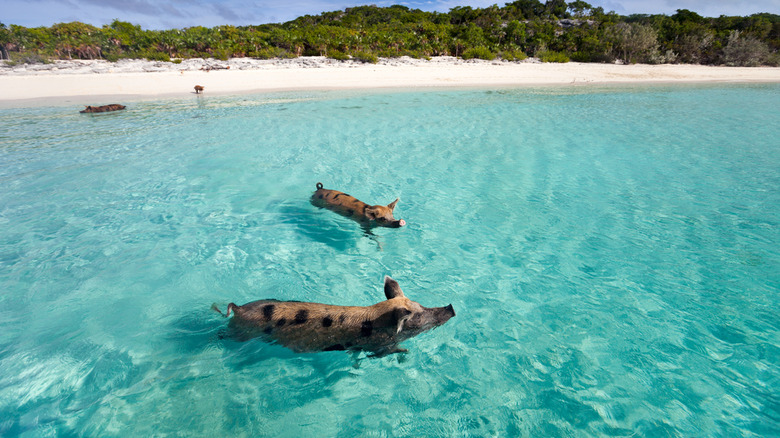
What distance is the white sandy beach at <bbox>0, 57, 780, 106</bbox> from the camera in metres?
25.0

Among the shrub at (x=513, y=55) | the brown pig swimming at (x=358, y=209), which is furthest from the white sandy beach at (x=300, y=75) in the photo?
the brown pig swimming at (x=358, y=209)

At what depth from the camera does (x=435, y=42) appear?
40250 mm

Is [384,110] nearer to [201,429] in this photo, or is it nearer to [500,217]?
[500,217]

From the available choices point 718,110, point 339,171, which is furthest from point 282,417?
point 718,110

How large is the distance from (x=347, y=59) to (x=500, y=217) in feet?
105

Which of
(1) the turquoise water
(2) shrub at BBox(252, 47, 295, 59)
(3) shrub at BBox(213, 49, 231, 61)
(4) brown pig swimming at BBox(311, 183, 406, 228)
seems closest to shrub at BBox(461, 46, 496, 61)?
(2) shrub at BBox(252, 47, 295, 59)

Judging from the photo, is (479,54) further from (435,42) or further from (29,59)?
(29,59)

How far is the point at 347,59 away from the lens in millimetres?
34656

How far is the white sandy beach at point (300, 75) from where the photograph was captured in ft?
82.1

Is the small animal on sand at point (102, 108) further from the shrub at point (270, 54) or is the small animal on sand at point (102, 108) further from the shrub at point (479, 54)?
the shrub at point (479, 54)

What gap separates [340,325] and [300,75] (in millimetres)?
29365

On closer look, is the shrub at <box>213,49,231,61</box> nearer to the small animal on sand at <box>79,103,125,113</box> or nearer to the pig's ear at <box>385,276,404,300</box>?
the small animal on sand at <box>79,103,125,113</box>

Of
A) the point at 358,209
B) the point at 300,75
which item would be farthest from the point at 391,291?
the point at 300,75

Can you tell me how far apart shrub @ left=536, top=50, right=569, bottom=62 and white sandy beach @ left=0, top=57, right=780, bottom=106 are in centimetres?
137
